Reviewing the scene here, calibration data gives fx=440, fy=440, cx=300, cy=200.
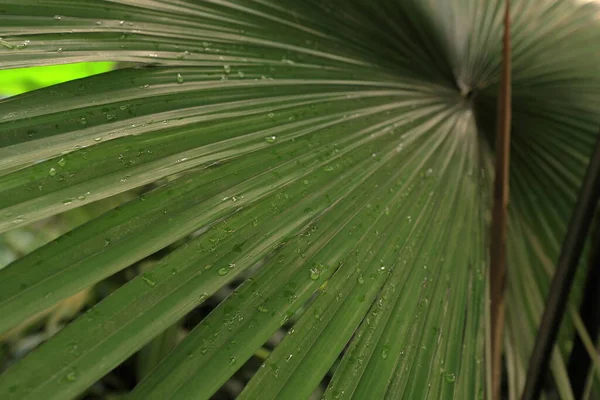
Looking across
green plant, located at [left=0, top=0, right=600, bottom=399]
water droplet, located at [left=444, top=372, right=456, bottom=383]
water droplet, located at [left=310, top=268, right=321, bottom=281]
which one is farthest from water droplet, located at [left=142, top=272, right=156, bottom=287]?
water droplet, located at [left=444, top=372, right=456, bottom=383]

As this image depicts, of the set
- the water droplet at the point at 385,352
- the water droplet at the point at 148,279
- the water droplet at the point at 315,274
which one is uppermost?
the water droplet at the point at 148,279

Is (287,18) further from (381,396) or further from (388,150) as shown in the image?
(381,396)

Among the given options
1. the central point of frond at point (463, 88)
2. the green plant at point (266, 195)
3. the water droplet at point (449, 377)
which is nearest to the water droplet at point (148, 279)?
the green plant at point (266, 195)

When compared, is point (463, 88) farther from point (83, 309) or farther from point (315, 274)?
point (83, 309)

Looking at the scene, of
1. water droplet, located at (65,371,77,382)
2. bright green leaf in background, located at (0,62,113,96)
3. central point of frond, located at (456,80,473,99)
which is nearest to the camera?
water droplet, located at (65,371,77,382)

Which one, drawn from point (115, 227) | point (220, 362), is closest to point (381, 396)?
point (220, 362)

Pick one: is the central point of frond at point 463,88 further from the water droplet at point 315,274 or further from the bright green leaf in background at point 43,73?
the bright green leaf in background at point 43,73

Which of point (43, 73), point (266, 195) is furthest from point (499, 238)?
point (43, 73)

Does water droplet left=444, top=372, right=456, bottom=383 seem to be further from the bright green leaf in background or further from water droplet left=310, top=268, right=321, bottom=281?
the bright green leaf in background
